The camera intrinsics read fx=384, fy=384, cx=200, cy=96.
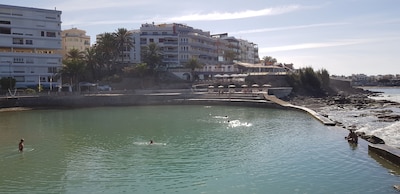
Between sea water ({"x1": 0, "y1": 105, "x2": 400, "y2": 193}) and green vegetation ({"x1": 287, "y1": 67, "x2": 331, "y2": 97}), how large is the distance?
158ft

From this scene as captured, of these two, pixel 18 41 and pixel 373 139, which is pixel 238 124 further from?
pixel 18 41

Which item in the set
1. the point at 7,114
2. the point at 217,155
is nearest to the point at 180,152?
the point at 217,155

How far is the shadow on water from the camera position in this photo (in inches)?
1017

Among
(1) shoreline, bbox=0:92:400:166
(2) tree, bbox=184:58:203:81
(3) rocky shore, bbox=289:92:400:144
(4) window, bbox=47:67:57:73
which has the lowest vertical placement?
(3) rocky shore, bbox=289:92:400:144

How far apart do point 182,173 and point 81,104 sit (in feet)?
194

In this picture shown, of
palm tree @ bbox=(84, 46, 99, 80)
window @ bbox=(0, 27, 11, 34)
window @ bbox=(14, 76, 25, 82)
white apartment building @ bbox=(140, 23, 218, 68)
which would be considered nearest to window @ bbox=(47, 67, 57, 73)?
window @ bbox=(14, 76, 25, 82)

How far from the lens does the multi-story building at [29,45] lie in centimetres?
9606

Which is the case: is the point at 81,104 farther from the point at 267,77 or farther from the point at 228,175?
the point at 228,175

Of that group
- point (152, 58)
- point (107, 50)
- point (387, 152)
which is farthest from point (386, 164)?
point (107, 50)

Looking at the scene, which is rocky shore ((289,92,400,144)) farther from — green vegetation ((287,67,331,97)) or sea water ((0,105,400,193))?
green vegetation ((287,67,331,97))

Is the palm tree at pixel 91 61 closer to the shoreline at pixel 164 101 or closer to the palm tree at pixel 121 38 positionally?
the palm tree at pixel 121 38

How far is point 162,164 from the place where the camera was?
2822cm

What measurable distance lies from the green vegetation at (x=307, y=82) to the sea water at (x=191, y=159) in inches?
1894

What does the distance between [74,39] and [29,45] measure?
1616 inches
